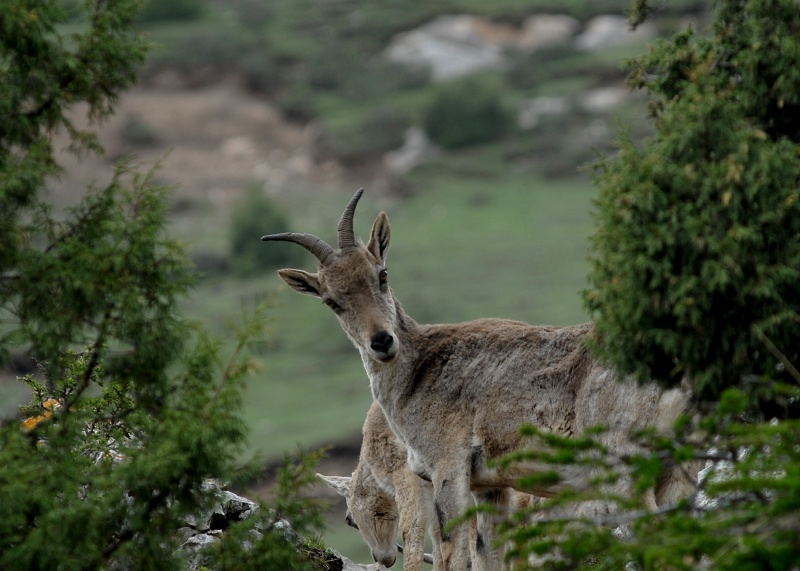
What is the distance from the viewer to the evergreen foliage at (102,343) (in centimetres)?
1122

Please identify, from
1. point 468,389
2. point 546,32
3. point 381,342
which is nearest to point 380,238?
point 381,342

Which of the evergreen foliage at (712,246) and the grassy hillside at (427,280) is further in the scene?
the grassy hillside at (427,280)

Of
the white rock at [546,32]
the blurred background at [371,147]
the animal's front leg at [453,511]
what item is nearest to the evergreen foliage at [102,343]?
the animal's front leg at [453,511]

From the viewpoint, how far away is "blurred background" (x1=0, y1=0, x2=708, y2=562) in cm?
8269

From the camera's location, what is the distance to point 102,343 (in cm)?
1241

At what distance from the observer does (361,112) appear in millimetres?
126188

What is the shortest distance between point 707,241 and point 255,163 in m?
107

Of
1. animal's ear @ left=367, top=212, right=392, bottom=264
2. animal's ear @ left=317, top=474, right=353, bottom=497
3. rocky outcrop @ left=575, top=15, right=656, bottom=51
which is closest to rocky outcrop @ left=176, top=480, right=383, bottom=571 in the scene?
animal's ear @ left=317, top=474, right=353, bottom=497

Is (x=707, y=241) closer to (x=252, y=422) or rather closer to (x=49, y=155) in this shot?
(x=49, y=155)

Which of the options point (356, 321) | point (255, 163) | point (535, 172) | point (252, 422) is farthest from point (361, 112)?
point (356, 321)

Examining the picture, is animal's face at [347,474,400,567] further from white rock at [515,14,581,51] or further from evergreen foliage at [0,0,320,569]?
white rock at [515,14,581,51]

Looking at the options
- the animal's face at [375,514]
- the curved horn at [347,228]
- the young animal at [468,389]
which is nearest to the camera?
the young animal at [468,389]

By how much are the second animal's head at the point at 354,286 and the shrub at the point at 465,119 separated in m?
106

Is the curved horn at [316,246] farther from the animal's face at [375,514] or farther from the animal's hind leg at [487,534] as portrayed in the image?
the animal's hind leg at [487,534]
